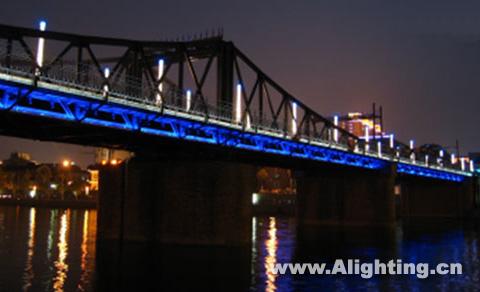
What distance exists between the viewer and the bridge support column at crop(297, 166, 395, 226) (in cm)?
7950

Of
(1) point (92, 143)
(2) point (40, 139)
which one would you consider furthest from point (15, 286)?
(1) point (92, 143)

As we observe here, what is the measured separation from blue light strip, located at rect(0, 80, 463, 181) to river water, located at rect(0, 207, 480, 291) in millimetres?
9468

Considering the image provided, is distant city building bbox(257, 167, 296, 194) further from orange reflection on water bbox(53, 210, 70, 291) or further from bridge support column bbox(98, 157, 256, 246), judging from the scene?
bridge support column bbox(98, 157, 256, 246)

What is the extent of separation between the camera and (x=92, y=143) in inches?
1804

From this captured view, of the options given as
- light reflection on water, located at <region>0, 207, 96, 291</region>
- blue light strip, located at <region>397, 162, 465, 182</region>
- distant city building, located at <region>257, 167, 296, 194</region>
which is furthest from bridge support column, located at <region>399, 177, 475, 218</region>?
light reflection on water, located at <region>0, 207, 96, 291</region>

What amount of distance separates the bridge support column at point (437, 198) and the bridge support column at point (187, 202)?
8178 centimetres

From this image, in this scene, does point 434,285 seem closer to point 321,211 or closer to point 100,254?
point 100,254

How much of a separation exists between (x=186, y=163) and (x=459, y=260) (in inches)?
918

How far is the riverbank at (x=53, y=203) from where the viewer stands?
154775mm

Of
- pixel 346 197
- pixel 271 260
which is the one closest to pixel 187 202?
pixel 271 260

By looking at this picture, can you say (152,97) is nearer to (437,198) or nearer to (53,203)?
(437,198)

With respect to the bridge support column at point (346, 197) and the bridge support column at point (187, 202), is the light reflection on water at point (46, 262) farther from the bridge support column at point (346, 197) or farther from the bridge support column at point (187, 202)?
the bridge support column at point (346, 197)

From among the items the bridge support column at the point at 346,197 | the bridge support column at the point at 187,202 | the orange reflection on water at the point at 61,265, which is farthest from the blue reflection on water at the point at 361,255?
the orange reflection on water at the point at 61,265

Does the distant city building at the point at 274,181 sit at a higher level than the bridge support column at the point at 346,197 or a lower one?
higher
